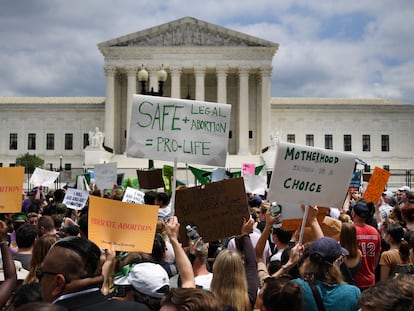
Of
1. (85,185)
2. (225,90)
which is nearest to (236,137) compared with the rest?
(225,90)

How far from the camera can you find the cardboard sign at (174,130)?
8.19 metres

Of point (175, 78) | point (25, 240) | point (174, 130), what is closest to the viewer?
point (25, 240)

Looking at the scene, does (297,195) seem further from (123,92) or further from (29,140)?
(29,140)

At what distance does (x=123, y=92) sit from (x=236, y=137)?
1426cm

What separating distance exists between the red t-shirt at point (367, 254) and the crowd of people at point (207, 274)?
14 millimetres

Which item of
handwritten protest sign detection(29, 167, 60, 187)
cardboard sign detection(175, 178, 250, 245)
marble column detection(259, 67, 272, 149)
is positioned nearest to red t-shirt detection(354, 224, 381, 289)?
cardboard sign detection(175, 178, 250, 245)

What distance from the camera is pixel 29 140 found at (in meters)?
72.3

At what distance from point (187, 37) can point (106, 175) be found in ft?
158

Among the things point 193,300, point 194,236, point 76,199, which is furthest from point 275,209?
point 76,199

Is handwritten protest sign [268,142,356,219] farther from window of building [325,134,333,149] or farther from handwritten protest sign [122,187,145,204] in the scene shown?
window of building [325,134,333,149]

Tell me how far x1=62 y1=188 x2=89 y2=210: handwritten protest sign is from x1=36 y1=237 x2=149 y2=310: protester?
9904mm

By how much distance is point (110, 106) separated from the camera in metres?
64.3

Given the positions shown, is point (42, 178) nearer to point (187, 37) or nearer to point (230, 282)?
point (230, 282)

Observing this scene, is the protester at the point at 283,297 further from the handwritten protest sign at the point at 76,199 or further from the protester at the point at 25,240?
the handwritten protest sign at the point at 76,199
